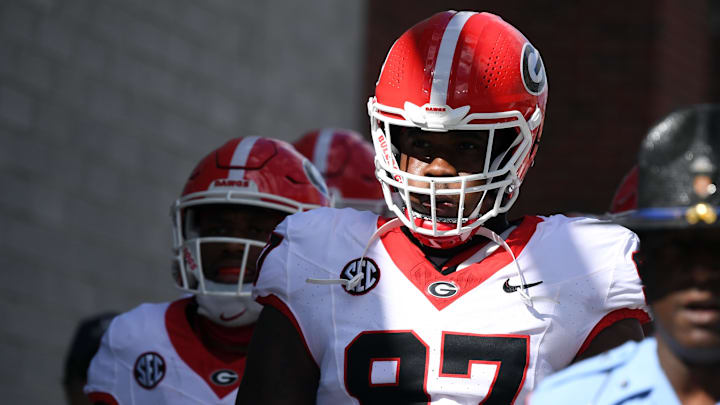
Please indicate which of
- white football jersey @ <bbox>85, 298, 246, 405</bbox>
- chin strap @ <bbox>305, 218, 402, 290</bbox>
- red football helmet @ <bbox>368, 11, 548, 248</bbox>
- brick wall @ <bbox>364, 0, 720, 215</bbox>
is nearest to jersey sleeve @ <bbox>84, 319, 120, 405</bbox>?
white football jersey @ <bbox>85, 298, 246, 405</bbox>

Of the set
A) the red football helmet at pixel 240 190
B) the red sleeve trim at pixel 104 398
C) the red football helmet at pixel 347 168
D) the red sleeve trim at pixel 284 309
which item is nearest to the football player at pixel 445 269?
the red sleeve trim at pixel 284 309

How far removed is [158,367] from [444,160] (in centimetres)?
119

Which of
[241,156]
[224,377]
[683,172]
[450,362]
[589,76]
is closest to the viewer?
[683,172]

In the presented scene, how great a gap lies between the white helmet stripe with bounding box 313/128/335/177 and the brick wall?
2672 millimetres

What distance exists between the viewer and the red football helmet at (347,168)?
16.4 feet

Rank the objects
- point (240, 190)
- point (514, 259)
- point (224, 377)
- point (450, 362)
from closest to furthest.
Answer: point (450, 362), point (514, 259), point (224, 377), point (240, 190)

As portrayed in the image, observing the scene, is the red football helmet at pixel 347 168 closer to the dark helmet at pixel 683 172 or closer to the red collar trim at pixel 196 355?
the red collar trim at pixel 196 355

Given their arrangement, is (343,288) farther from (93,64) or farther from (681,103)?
(681,103)

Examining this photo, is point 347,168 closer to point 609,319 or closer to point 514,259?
point 514,259

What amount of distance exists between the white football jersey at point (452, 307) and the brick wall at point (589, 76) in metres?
5.19

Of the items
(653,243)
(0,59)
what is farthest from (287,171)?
(0,59)

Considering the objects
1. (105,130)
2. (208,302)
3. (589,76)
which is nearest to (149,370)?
(208,302)

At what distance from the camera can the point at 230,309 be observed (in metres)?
3.34

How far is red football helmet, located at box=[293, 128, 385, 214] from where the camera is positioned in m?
4.99
